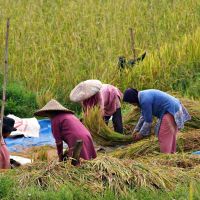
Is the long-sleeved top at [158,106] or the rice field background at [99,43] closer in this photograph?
the long-sleeved top at [158,106]

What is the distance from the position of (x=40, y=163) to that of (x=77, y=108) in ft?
14.4

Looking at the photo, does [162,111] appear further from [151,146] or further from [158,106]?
[151,146]

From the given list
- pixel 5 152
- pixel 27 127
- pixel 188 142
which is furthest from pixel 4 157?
pixel 27 127

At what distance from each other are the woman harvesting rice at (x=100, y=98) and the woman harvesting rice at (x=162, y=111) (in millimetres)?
909

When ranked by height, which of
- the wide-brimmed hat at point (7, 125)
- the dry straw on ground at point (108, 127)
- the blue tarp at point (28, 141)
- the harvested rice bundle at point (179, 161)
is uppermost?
the wide-brimmed hat at point (7, 125)

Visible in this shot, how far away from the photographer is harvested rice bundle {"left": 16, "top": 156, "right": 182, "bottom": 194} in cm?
516

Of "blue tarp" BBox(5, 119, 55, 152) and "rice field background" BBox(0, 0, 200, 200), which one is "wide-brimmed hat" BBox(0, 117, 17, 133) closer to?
"blue tarp" BBox(5, 119, 55, 152)

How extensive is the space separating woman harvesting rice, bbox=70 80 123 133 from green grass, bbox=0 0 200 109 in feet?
4.68

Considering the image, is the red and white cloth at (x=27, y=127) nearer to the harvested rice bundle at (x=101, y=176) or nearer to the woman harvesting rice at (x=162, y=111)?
the woman harvesting rice at (x=162, y=111)

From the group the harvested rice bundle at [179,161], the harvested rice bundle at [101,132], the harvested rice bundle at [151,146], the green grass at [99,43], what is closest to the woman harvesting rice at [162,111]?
the harvested rice bundle at [151,146]

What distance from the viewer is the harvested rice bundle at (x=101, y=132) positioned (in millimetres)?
7945

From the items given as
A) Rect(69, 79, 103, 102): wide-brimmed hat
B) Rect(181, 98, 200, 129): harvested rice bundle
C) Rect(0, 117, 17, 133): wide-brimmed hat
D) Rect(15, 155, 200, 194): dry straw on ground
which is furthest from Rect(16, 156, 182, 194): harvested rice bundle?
Rect(181, 98, 200, 129): harvested rice bundle

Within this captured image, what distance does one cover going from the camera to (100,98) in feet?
26.3

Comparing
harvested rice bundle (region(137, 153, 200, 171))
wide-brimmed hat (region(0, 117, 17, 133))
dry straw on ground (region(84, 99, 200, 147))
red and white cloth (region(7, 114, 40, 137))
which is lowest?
red and white cloth (region(7, 114, 40, 137))
